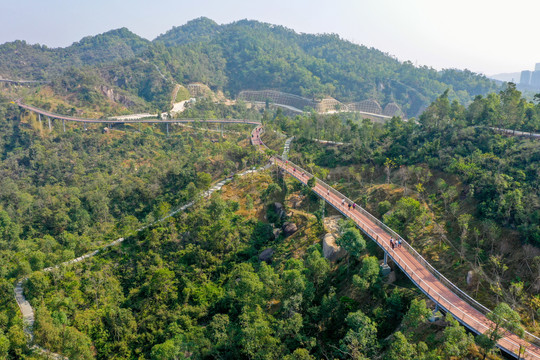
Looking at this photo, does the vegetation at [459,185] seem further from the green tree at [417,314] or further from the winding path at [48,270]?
the winding path at [48,270]

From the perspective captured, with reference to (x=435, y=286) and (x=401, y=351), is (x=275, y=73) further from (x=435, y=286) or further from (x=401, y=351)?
(x=401, y=351)

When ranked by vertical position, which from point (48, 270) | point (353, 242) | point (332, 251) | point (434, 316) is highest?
point (353, 242)

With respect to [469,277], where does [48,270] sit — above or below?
below

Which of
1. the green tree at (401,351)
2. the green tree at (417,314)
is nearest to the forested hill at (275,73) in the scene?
the green tree at (417,314)

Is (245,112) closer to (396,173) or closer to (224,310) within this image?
(396,173)

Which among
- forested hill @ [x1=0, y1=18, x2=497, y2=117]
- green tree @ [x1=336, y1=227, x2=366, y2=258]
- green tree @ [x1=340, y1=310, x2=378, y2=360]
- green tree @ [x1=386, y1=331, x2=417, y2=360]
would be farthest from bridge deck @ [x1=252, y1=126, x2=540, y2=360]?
forested hill @ [x1=0, y1=18, x2=497, y2=117]

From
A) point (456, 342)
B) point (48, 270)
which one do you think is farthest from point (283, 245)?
point (48, 270)
